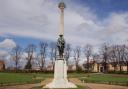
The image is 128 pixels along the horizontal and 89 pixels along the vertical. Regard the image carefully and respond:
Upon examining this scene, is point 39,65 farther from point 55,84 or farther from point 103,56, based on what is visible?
point 55,84

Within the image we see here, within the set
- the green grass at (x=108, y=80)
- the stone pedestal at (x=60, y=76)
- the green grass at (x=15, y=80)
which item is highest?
the stone pedestal at (x=60, y=76)

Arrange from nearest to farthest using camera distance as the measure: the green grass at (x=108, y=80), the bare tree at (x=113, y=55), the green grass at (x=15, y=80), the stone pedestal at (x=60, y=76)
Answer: the stone pedestal at (x=60, y=76) → the green grass at (x=15, y=80) → the green grass at (x=108, y=80) → the bare tree at (x=113, y=55)

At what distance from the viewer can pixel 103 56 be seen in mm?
107125

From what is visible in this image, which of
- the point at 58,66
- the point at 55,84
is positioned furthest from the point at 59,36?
the point at 55,84

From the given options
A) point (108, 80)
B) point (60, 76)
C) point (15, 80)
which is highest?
point (60, 76)

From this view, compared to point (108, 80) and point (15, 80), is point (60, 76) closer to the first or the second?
point (15, 80)

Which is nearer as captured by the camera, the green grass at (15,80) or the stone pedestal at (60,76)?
the stone pedestal at (60,76)

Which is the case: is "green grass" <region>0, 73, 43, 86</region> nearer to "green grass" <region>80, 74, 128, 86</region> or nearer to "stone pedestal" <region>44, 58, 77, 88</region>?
"stone pedestal" <region>44, 58, 77, 88</region>

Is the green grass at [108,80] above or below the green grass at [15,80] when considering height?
below

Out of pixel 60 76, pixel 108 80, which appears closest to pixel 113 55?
pixel 108 80

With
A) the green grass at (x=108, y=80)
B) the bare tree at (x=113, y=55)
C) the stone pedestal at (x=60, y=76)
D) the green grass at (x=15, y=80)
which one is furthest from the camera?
the bare tree at (x=113, y=55)

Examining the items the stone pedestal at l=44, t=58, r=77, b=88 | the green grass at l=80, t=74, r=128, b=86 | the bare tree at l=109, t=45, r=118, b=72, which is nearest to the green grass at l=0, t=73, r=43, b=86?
the stone pedestal at l=44, t=58, r=77, b=88

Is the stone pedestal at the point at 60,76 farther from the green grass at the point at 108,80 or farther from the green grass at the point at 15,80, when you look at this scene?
the green grass at the point at 108,80

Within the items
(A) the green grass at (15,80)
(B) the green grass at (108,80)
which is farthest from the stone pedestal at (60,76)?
(B) the green grass at (108,80)
